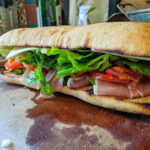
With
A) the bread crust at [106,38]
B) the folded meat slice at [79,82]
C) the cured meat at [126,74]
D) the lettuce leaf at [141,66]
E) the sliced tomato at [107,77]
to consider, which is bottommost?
the folded meat slice at [79,82]

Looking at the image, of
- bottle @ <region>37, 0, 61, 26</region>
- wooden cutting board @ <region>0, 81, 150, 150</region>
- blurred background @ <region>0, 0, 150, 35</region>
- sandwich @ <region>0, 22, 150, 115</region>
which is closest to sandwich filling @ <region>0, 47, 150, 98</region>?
sandwich @ <region>0, 22, 150, 115</region>

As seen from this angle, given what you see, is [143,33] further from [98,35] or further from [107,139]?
[107,139]

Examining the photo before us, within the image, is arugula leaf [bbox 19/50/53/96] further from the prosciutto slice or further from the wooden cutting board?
the prosciutto slice

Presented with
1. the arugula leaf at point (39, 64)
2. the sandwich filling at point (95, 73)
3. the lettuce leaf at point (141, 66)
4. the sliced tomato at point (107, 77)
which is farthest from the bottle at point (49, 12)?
the lettuce leaf at point (141, 66)

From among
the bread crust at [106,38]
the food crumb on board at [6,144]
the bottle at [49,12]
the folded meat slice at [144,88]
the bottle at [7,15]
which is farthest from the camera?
the bottle at [49,12]

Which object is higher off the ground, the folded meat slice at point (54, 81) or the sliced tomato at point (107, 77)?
the sliced tomato at point (107, 77)

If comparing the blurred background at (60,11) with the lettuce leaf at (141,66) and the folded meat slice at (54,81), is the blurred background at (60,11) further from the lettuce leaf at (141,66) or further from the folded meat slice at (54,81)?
the lettuce leaf at (141,66)
